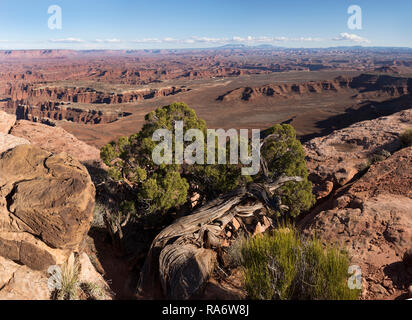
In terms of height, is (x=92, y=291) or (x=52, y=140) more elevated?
(x=52, y=140)

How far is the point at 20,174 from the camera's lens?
505 centimetres

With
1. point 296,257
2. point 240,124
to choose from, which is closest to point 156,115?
point 296,257

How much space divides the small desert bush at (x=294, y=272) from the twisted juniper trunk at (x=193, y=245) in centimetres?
145

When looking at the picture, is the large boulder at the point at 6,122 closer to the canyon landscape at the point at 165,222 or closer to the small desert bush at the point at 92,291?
the canyon landscape at the point at 165,222

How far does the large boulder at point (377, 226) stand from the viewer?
440cm

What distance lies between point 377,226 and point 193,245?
14.4 ft

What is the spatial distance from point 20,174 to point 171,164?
3742mm

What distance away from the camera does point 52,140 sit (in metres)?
13.2

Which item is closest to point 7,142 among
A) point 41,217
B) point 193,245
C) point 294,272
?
point 41,217

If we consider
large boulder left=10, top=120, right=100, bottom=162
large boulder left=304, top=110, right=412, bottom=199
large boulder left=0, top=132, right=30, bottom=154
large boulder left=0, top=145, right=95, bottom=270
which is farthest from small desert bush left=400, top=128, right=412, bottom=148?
large boulder left=0, top=132, right=30, bottom=154

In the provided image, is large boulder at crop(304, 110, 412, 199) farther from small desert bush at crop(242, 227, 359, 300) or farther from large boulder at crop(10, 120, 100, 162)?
large boulder at crop(10, 120, 100, 162)

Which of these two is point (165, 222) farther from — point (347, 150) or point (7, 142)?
point (347, 150)

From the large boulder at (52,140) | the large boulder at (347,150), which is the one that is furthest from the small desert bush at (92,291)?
the large boulder at (347,150)

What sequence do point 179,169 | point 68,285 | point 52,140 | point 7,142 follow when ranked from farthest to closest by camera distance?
point 52,140 → point 179,169 → point 7,142 → point 68,285
